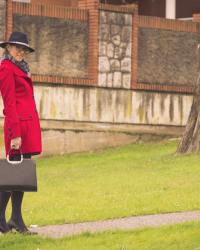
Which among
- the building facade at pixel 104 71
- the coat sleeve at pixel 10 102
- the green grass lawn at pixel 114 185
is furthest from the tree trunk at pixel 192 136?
the coat sleeve at pixel 10 102

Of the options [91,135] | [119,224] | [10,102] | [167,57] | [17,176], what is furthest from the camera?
[167,57]

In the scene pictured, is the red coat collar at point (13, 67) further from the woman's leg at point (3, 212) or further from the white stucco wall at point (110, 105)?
the white stucco wall at point (110, 105)

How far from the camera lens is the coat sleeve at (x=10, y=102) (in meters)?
11.5

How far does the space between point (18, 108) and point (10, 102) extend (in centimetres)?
13

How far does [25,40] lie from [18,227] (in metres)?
1.88

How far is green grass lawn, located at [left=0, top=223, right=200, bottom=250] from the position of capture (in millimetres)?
10805

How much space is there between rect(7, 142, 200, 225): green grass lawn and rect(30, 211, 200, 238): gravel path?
0.42 metres

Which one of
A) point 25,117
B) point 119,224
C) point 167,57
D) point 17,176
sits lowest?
point 119,224

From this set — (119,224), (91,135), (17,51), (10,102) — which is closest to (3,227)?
(10,102)

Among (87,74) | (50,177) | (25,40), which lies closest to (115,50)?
(87,74)

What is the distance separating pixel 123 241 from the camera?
11.2 metres

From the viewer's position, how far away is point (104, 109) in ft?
86.8

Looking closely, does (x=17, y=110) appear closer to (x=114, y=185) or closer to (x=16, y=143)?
(x=16, y=143)

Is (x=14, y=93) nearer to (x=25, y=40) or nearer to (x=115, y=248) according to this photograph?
(x=25, y=40)
